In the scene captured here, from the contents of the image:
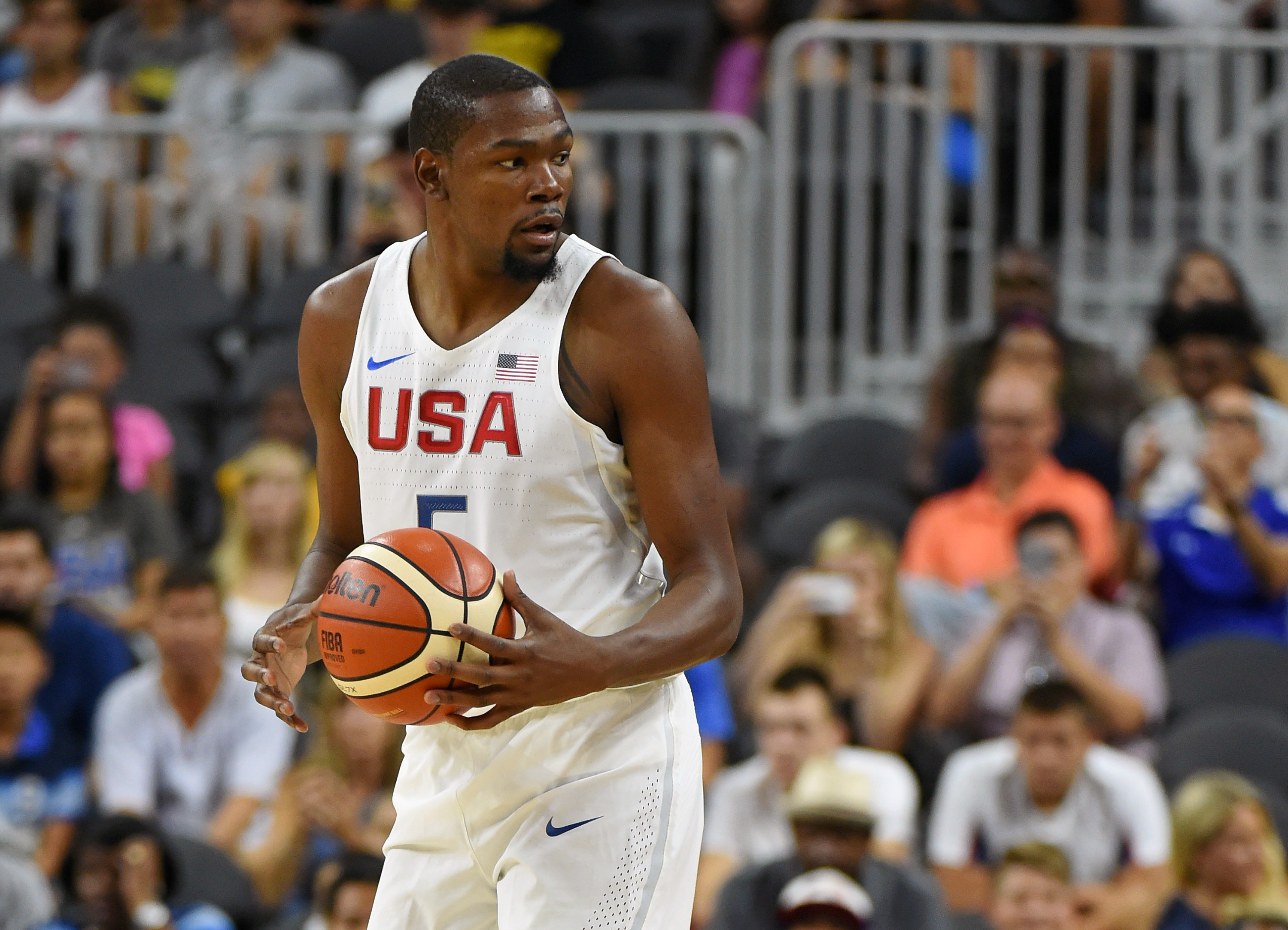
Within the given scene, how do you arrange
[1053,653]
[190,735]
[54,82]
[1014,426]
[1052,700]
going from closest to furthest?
[1052,700] < [1053,653] < [190,735] < [1014,426] < [54,82]

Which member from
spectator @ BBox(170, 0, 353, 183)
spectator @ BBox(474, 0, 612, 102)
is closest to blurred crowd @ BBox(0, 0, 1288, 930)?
spectator @ BBox(170, 0, 353, 183)

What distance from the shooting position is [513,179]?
3.16 meters

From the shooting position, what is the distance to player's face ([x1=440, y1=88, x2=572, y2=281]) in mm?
3154

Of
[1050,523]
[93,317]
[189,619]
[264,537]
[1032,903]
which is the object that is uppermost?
[93,317]

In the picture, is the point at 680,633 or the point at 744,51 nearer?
the point at 680,633

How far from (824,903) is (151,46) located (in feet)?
22.8

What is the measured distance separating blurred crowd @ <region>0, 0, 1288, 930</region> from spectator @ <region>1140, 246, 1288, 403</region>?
2cm

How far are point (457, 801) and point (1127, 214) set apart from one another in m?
6.49

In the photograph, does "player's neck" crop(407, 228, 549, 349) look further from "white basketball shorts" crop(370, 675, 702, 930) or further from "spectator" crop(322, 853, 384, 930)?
"spectator" crop(322, 853, 384, 930)

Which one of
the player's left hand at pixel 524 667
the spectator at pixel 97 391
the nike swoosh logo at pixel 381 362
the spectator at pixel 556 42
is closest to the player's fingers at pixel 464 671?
the player's left hand at pixel 524 667

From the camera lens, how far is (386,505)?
3.36 m

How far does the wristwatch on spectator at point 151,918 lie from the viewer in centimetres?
611

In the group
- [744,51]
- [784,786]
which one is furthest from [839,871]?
[744,51]

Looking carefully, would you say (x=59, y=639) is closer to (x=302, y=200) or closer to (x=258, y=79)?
(x=302, y=200)
